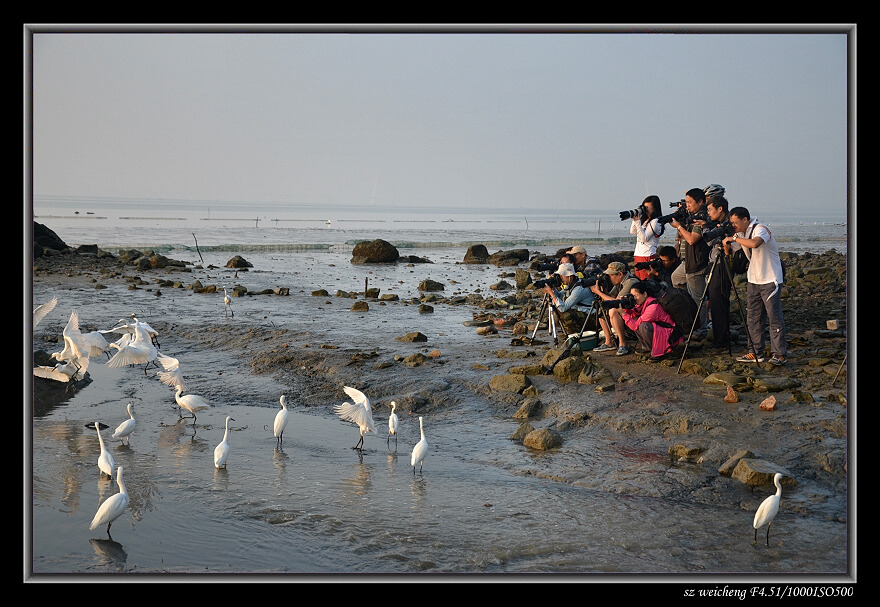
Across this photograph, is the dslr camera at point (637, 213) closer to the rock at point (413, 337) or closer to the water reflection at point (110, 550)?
the rock at point (413, 337)

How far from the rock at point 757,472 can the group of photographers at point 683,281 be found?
7.31ft

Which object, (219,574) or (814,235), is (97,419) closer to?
(219,574)

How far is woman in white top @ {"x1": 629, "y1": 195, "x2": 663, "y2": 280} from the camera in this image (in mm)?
8789

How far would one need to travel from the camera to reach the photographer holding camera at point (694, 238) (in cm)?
812

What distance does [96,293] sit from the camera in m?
14.5

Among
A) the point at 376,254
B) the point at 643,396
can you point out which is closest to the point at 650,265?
the point at 643,396

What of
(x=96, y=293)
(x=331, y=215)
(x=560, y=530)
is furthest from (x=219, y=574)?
(x=331, y=215)

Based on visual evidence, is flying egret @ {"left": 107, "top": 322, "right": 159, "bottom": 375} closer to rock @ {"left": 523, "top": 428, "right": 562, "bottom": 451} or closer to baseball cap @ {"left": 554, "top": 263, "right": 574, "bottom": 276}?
rock @ {"left": 523, "top": 428, "right": 562, "bottom": 451}

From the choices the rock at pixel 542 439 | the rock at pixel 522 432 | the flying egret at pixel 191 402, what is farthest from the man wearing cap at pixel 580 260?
the flying egret at pixel 191 402

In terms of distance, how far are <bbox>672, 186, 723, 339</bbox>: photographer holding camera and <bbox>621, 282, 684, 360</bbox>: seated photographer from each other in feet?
1.48

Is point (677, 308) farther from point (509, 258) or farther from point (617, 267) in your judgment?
point (509, 258)

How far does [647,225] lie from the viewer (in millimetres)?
8820

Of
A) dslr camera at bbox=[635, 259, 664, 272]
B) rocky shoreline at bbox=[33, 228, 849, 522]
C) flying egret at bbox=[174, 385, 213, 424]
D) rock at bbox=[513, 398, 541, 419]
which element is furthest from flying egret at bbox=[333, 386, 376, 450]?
dslr camera at bbox=[635, 259, 664, 272]

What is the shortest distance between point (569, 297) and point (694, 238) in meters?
1.68
